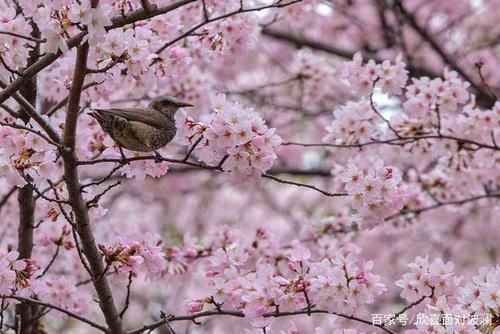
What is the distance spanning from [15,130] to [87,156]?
749 millimetres

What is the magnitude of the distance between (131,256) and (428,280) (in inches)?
59.6

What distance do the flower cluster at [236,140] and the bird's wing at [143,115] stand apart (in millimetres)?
139

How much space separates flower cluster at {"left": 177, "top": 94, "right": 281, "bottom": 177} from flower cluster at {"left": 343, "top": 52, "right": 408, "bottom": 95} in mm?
1581

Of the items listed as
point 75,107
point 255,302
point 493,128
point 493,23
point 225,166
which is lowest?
point 255,302

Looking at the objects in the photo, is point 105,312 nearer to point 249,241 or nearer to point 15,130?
point 15,130

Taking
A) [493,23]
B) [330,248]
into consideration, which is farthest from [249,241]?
[493,23]

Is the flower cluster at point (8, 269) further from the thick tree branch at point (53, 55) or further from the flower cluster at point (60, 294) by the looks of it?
the thick tree branch at point (53, 55)

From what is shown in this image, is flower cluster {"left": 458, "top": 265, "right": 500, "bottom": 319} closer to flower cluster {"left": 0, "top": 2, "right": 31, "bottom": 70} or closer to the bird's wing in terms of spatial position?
the bird's wing

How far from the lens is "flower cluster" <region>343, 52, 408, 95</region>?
14.2 feet

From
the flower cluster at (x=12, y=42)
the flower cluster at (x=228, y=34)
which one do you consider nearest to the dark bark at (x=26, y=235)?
the flower cluster at (x=12, y=42)

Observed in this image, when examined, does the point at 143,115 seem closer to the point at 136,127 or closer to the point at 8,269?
the point at 136,127

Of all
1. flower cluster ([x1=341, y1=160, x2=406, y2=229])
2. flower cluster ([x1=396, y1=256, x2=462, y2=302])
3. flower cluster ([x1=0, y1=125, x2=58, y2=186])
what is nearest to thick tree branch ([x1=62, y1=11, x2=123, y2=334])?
flower cluster ([x1=0, y1=125, x2=58, y2=186])

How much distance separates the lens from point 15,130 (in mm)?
3201

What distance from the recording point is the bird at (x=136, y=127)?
294cm
